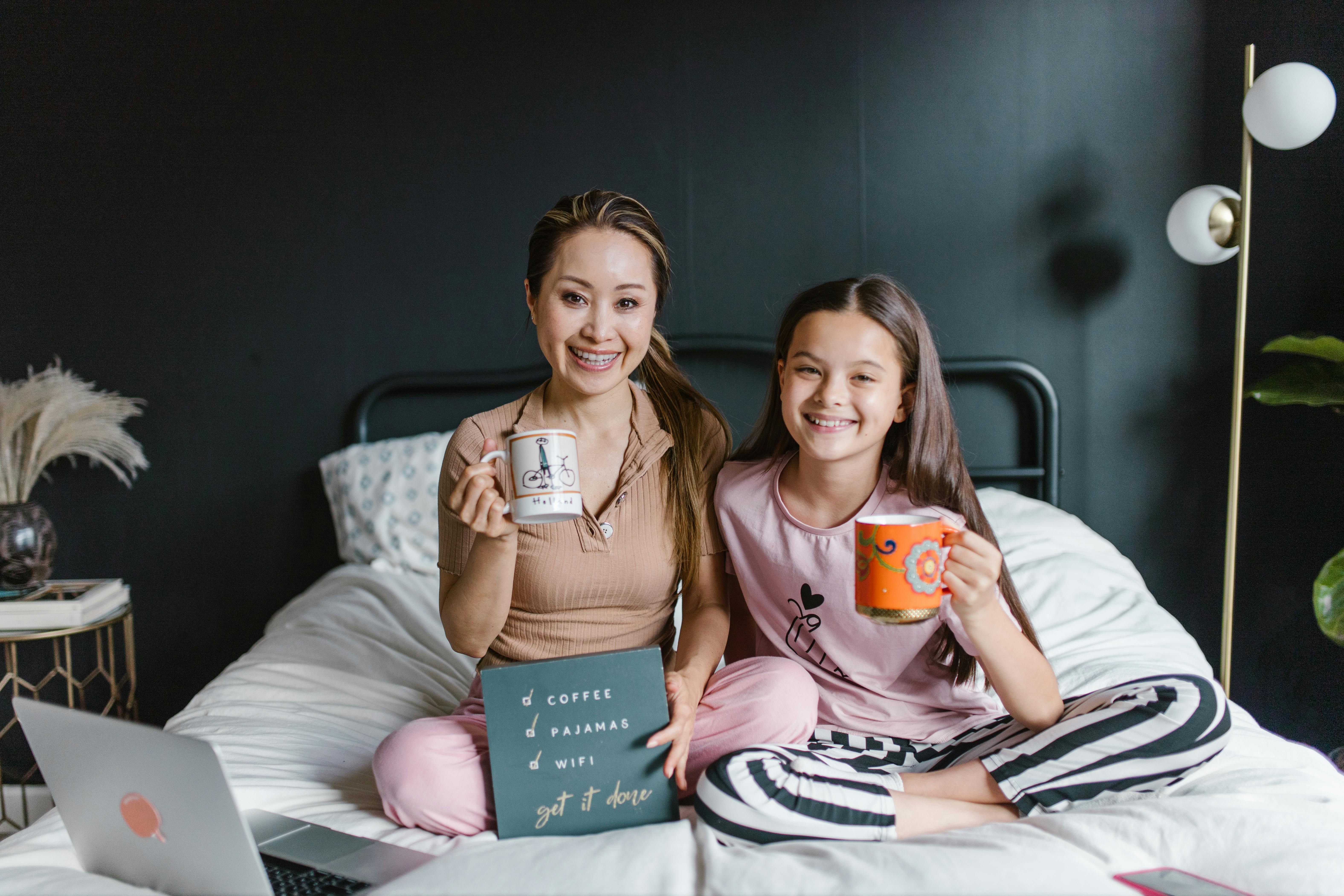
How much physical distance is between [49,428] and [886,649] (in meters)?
2.02

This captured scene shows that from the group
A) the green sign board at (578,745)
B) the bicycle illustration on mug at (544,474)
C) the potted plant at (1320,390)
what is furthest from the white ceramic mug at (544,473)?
the potted plant at (1320,390)

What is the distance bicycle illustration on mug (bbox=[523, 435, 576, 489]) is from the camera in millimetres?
977

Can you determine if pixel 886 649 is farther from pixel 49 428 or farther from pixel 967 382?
pixel 49 428

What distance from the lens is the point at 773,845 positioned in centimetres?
96

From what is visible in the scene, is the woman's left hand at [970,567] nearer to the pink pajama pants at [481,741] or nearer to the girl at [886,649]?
the girl at [886,649]

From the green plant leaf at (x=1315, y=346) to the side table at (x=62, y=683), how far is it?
2.62 metres

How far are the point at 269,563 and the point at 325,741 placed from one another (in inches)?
50.1

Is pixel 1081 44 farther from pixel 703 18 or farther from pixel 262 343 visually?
pixel 262 343

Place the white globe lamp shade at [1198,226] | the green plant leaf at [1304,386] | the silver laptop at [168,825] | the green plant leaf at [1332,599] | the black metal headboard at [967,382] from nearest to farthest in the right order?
the silver laptop at [168,825]
the green plant leaf at [1332,599]
the green plant leaf at [1304,386]
the white globe lamp shade at [1198,226]
the black metal headboard at [967,382]

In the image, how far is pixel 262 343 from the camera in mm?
2434

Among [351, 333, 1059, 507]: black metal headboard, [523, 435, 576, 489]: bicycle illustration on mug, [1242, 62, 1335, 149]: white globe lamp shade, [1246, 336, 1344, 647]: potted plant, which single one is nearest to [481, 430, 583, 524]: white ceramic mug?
[523, 435, 576, 489]: bicycle illustration on mug

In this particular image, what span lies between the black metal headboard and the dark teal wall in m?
0.07

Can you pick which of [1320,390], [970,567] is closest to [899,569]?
[970,567]

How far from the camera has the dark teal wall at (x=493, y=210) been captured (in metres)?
2.27
